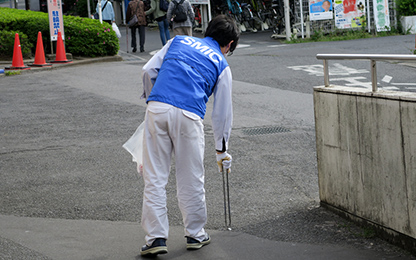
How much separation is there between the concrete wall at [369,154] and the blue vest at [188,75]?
3.53ft

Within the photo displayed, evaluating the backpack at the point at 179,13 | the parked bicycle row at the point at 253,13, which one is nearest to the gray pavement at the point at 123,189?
the backpack at the point at 179,13

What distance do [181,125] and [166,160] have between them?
30 centimetres

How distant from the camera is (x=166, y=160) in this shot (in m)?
4.05

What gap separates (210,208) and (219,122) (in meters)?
1.29

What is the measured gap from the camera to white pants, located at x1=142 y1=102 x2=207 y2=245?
154 inches

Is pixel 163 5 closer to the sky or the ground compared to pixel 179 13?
closer to the sky

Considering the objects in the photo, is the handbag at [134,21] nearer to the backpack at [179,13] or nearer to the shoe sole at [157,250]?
the backpack at [179,13]

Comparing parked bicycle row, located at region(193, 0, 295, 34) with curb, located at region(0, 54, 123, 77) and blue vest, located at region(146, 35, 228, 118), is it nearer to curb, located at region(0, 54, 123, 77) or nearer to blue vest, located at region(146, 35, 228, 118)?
curb, located at region(0, 54, 123, 77)

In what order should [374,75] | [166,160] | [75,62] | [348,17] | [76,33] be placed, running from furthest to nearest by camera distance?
[348,17] < [76,33] < [75,62] < [374,75] < [166,160]

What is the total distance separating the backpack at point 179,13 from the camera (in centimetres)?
1619

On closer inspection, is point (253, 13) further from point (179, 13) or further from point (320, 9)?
point (179, 13)

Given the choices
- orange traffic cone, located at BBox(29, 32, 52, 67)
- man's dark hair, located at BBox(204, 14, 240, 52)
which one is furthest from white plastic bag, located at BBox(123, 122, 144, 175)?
orange traffic cone, located at BBox(29, 32, 52, 67)

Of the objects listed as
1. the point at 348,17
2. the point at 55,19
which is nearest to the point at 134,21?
the point at 55,19

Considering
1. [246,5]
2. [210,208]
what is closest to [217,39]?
[210,208]
